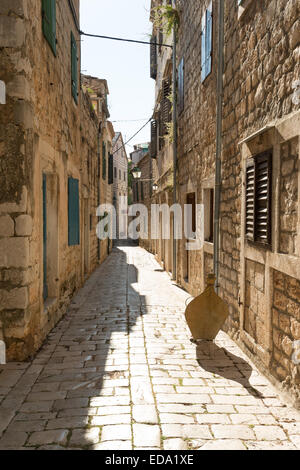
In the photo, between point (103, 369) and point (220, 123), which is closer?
point (103, 369)

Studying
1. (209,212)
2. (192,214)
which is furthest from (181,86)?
(209,212)

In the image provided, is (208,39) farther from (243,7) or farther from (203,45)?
(243,7)

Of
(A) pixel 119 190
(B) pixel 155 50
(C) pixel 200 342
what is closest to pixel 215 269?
(C) pixel 200 342

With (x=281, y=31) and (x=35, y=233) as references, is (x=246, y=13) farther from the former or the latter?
(x=35, y=233)

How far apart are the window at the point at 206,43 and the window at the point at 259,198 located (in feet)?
10.2

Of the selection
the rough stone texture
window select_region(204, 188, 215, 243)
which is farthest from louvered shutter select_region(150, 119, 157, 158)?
the rough stone texture

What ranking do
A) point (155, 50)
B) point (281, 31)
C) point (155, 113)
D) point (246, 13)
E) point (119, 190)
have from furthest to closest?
point (119, 190), point (155, 50), point (155, 113), point (246, 13), point (281, 31)

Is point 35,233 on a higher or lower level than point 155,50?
lower

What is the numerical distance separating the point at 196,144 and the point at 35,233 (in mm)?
4459

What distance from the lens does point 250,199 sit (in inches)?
186

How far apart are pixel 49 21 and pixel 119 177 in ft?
92.1

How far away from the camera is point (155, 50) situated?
17.4 meters

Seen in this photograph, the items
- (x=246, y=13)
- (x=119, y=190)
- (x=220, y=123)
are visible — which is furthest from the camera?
(x=119, y=190)

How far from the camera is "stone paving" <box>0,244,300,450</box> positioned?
9.55ft
